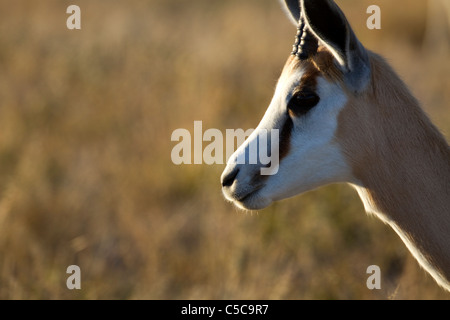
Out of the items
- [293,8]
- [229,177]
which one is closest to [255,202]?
[229,177]

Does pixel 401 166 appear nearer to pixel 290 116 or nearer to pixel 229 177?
pixel 290 116

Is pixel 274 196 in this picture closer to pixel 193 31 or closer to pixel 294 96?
pixel 294 96

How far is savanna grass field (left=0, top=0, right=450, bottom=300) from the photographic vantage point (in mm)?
4496

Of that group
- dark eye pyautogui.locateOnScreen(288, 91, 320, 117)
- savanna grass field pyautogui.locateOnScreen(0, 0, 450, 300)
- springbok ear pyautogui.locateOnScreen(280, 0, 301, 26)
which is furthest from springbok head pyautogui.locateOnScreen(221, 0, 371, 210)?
savanna grass field pyautogui.locateOnScreen(0, 0, 450, 300)

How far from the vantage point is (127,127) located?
7160 mm

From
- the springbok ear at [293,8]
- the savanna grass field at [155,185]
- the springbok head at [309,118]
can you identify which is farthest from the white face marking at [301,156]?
the savanna grass field at [155,185]

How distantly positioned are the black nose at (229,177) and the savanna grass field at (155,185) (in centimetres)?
128

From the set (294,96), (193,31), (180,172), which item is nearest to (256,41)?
(193,31)

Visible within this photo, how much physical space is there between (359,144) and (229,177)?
54 cm

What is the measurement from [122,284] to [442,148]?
8.99 feet

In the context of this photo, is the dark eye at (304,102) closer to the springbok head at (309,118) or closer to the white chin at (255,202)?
the springbok head at (309,118)

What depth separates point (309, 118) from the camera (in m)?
2.57

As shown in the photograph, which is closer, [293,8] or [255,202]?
[255,202]

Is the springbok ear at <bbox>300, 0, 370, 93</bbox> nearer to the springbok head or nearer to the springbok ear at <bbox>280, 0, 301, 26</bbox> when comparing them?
the springbok head
